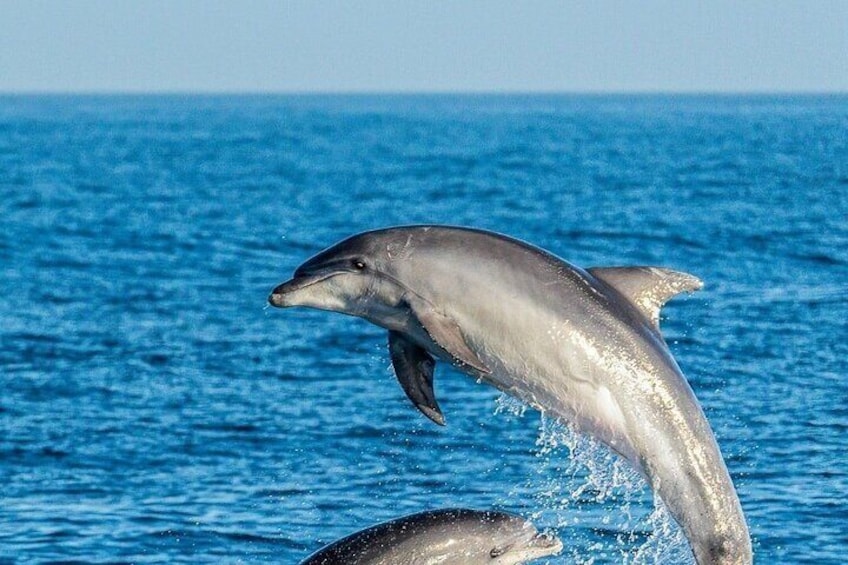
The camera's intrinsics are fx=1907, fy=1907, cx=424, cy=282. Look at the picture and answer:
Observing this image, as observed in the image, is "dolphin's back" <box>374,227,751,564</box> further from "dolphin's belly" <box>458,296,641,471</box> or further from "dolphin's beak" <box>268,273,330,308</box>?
"dolphin's beak" <box>268,273,330,308</box>

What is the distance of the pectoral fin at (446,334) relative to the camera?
10133 mm

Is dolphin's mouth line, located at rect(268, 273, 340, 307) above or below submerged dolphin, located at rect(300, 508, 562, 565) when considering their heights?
above

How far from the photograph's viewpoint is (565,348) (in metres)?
10.3

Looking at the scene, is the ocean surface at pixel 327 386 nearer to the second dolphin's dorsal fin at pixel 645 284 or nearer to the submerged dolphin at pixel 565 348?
the submerged dolphin at pixel 565 348

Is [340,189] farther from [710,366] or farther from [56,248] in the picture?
[710,366]

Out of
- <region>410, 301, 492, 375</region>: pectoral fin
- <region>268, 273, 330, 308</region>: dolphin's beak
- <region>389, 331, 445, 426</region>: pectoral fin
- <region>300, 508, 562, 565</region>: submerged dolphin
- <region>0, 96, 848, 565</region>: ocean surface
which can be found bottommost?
<region>0, 96, 848, 565</region>: ocean surface

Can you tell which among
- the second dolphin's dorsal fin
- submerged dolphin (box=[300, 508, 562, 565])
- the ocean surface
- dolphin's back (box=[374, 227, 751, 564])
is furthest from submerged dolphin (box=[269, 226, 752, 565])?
submerged dolphin (box=[300, 508, 562, 565])

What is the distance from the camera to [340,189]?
205ft

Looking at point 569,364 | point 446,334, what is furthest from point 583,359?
point 446,334

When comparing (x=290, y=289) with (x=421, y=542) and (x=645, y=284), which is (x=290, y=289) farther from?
(x=645, y=284)

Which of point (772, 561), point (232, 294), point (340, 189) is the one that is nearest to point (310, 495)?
point (772, 561)

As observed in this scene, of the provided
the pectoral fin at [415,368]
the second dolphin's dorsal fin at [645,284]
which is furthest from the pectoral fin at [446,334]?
the second dolphin's dorsal fin at [645,284]

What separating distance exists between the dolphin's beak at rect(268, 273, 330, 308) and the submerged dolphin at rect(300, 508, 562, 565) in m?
1.50

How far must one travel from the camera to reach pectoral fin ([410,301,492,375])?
33.2 ft
